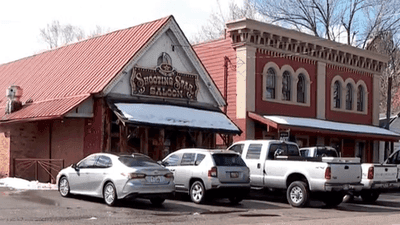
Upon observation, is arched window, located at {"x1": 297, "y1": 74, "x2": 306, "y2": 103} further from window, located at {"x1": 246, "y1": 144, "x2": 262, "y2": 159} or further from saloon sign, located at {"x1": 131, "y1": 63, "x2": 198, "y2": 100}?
window, located at {"x1": 246, "y1": 144, "x2": 262, "y2": 159}

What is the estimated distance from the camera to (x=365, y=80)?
3603cm

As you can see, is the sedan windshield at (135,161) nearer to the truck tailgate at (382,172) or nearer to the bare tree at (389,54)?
the truck tailgate at (382,172)

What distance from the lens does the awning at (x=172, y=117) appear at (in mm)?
21125

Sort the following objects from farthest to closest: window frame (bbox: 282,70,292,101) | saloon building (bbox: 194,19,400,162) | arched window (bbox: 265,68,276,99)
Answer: window frame (bbox: 282,70,292,101), arched window (bbox: 265,68,276,99), saloon building (bbox: 194,19,400,162)

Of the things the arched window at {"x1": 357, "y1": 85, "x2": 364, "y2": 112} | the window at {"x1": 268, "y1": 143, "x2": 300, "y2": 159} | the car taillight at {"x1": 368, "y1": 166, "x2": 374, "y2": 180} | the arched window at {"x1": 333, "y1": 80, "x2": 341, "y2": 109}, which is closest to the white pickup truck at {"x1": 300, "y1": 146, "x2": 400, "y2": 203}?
the car taillight at {"x1": 368, "y1": 166, "x2": 374, "y2": 180}

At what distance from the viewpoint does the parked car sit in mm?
15016

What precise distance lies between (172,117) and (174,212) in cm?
799

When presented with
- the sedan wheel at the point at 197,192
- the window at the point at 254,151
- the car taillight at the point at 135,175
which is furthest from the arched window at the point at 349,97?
the car taillight at the point at 135,175

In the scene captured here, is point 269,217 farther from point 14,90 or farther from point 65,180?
point 14,90

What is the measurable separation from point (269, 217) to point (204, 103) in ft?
38.0

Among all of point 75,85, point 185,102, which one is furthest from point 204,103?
point 75,85

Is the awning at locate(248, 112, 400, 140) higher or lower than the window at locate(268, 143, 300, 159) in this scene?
higher

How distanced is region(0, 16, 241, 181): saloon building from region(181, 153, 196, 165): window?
3614 mm

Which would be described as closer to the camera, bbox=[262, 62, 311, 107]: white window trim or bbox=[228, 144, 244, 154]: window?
bbox=[228, 144, 244, 154]: window
